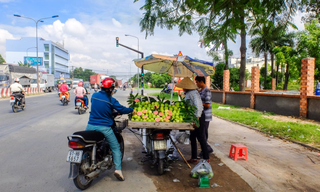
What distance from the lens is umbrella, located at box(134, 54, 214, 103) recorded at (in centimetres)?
489

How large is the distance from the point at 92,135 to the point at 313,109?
9.55 m

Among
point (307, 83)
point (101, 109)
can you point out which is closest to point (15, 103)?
point (101, 109)

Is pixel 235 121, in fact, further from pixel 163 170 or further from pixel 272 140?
pixel 163 170

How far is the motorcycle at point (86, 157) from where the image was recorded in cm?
359

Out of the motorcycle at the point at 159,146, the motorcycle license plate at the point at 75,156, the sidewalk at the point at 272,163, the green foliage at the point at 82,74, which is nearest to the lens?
the motorcycle license plate at the point at 75,156

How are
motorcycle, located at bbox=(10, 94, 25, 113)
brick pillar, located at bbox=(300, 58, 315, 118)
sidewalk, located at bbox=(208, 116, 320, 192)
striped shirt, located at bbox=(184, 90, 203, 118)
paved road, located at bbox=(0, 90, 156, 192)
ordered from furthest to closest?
motorcycle, located at bbox=(10, 94, 25, 113)
brick pillar, located at bbox=(300, 58, 315, 118)
striped shirt, located at bbox=(184, 90, 203, 118)
sidewalk, located at bbox=(208, 116, 320, 192)
paved road, located at bbox=(0, 90, 156, 192)

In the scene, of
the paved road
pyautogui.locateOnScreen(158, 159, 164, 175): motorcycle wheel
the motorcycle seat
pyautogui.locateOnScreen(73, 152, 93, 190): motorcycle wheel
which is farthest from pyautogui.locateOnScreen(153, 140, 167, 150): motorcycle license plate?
pyautogui.locateOnScreen(73, 152, 93, 190): motorcycle wheel

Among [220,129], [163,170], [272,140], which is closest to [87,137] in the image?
[163,170]

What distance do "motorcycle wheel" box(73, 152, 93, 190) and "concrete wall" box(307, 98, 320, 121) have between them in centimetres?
942

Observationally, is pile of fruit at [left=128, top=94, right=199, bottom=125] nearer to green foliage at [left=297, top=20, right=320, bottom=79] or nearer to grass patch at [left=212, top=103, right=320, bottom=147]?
→ grass patch at [left=212, top=103, right=320, bottom=147]

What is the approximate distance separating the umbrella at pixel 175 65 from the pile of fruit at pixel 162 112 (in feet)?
2.89

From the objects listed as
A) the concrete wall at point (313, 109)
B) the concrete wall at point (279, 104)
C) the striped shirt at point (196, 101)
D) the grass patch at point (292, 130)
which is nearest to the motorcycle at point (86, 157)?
the striped shirt at point (196, 101)

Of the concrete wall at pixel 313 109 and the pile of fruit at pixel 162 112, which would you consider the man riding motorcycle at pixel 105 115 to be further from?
the concrete wall at pixel 313 109

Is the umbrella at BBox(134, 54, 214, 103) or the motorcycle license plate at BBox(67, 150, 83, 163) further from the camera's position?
the umbrella at BBox(134, 54, 214, 103)
